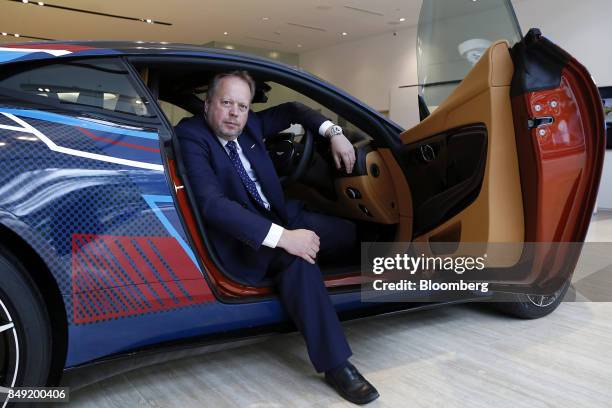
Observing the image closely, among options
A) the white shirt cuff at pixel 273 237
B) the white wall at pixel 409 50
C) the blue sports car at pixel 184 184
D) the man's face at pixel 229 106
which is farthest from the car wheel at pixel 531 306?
the white wall at pixel 409 50

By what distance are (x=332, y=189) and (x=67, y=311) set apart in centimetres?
131

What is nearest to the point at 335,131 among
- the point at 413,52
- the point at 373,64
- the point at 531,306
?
the point at 531,306

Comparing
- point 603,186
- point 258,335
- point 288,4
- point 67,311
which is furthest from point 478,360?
point 288,4

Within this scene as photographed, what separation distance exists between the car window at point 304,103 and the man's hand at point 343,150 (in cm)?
8

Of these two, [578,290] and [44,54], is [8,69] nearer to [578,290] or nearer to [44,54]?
[44,54]

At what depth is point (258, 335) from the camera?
5.19 feet

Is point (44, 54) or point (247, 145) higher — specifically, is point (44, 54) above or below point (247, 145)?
above

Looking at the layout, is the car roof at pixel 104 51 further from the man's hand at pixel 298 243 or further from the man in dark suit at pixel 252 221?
the man's hand at pixel 298 243

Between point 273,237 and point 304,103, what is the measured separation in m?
0.79

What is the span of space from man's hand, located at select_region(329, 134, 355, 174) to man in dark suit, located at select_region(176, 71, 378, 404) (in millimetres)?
316

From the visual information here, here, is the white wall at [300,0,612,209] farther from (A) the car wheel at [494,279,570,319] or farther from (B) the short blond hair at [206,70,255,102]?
(B) the short blond hair at [206,70,255,102]

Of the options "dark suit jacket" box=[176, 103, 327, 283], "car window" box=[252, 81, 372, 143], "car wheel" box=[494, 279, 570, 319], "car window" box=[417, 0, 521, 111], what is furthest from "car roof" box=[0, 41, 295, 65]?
"car wheel" box=[494, 279, 570, 319]

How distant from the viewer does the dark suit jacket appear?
1.53 metres

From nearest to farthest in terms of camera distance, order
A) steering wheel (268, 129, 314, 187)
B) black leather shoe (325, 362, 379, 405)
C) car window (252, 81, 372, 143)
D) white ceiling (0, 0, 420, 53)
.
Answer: black leather shoe (325, 362, 379, 405) → car window (252, 81, 372, 143) → steering wheel (268, 129, 314, 187) → white ceiling (0, 0, 420, 53)
